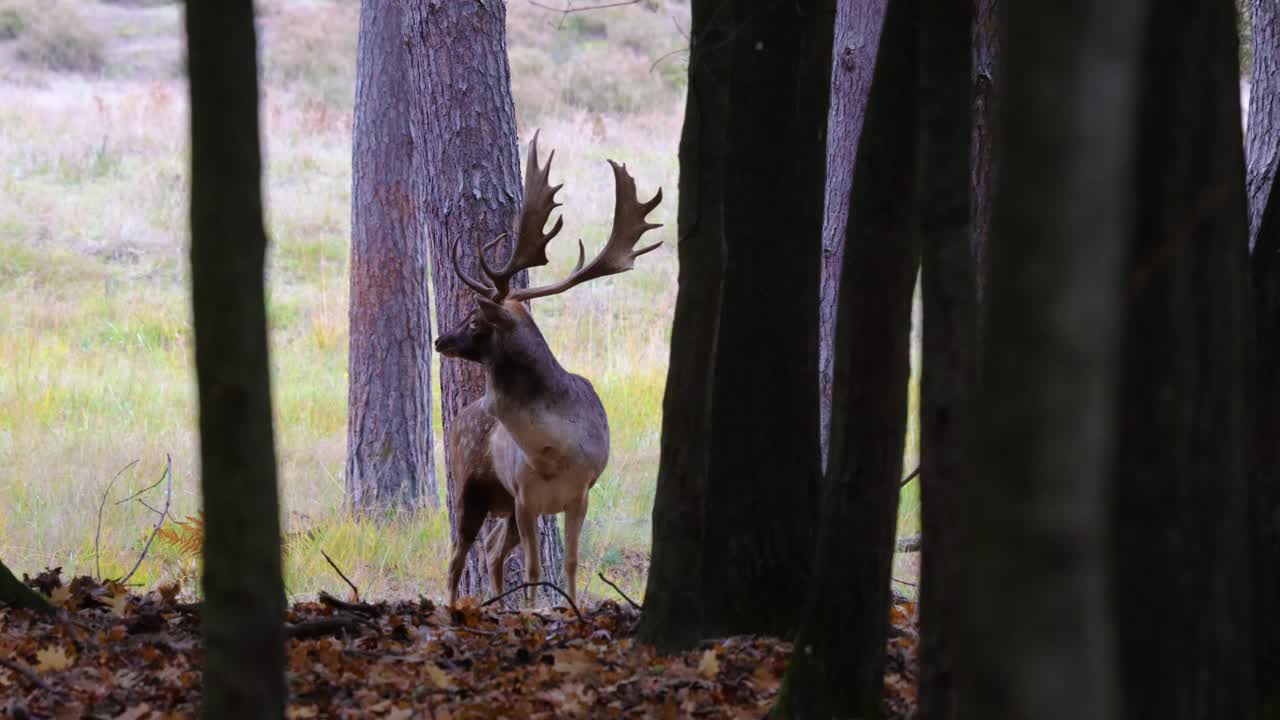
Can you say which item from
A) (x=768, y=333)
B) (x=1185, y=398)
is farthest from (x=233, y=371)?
(x=768, y=333)

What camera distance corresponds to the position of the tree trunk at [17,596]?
6.36 metres

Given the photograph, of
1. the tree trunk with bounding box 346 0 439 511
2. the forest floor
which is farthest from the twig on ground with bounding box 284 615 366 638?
the tree trunk with bounding box 346 0 439 511

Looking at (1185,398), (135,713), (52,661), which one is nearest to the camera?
(1185,398)

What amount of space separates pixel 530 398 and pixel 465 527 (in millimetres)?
1422

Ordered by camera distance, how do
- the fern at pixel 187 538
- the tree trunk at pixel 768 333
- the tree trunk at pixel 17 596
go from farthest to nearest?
the fern at pixel 187 538, the tree trunk at pixel 17 596, the tree trunk at pixel 768 333

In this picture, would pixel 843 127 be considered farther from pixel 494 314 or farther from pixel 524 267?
pixel 494 314

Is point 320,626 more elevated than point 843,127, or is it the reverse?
point 843,127

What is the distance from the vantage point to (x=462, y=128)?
1030cm

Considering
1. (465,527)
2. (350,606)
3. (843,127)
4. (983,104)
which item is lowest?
(465,527)

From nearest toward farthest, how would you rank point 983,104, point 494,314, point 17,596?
point 17,596 < point 983,104 < point 494,314

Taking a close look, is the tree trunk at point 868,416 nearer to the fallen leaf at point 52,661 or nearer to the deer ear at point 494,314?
the fallen leaf at point 52,661

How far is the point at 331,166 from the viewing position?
3075 cm

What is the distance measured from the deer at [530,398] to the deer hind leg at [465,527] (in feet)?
0.05

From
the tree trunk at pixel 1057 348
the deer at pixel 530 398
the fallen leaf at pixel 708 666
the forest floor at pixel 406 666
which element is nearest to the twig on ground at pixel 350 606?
the forest floor at pixel 406 666
